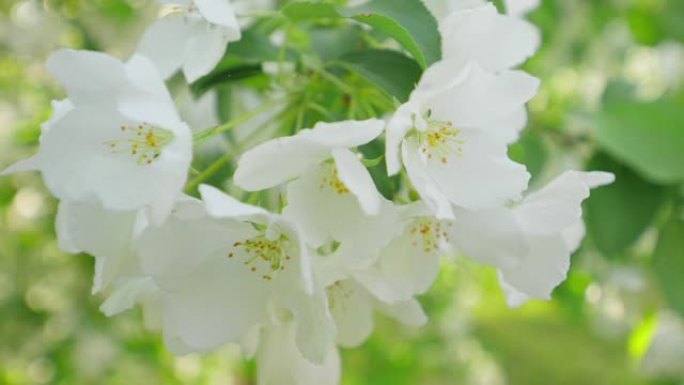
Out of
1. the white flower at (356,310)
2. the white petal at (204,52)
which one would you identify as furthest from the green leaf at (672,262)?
the white petal at (204,52)

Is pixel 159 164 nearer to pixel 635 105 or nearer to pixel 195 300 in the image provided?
pixel 195 300

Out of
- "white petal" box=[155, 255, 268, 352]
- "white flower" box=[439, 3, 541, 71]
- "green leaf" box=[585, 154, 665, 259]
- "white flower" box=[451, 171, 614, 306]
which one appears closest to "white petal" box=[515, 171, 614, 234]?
"white flower" box=[451, 171, 614, 306]

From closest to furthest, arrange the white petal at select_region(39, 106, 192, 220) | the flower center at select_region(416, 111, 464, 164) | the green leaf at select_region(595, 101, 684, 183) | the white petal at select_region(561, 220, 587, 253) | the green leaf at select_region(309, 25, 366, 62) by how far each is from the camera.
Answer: the white petal at select_region(39, 106, 192, 220), the flower center at select_region(416, 111, 464, 164), the white petal at select_region(561, 220, 587, 253), the green leaf at select_region(309, 25, 366, 62), the green leaf at select_region(595, 101, 684, 183)

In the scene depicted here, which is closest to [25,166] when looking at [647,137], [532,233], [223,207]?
[223,207]

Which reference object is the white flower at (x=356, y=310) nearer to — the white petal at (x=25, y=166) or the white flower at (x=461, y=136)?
the white flower at (x=461, y=136)

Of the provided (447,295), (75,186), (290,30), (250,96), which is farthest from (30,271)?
(75,186)

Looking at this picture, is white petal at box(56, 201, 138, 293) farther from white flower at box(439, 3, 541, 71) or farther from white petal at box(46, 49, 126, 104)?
white flower at box(439, 3, 541, 71)
